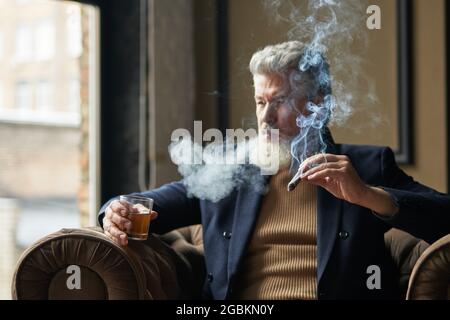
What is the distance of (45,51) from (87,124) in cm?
38

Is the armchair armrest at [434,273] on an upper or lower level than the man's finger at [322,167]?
lower

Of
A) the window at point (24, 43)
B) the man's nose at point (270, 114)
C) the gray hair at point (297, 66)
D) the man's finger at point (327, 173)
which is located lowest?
the man's finger at point (327, 173)

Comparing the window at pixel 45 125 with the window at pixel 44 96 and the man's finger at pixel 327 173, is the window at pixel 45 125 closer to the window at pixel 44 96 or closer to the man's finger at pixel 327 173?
the window at pixel 44 96

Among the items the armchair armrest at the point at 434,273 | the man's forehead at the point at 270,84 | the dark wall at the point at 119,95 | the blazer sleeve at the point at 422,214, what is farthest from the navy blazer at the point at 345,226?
the dark wall at the point at 119,95

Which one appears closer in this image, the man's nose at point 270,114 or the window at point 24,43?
the man's nose at point 270,114

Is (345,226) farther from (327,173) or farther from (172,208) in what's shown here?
(172,208)

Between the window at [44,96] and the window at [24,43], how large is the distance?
0.43 feet

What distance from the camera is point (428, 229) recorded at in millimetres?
1709

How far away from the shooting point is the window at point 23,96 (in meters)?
2.81

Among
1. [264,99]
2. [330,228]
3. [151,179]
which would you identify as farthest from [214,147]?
[151,179]

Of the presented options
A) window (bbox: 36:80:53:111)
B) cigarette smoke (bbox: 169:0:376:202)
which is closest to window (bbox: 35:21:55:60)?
window (bbox: 36:80:53:111)

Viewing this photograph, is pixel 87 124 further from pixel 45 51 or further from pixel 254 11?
pixel 254 11

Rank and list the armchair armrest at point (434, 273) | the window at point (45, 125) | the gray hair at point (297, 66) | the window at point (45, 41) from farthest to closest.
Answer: the window at point (45, 41) → the window at point (45, 125) → the gray hair at point (297, 66) → the armchair armrest at point (434, 273)

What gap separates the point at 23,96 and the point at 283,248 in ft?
5.15
